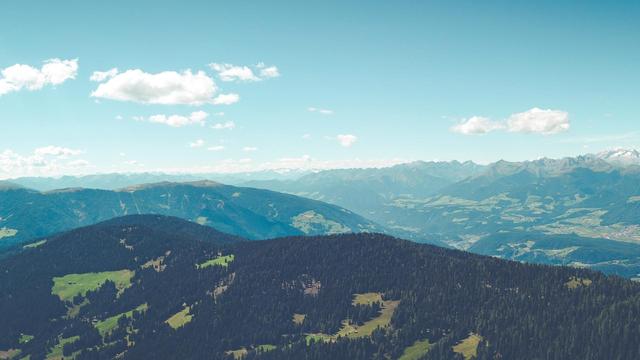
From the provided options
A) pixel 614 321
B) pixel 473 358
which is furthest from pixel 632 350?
pixel 473 358

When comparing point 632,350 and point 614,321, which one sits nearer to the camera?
point 632,350

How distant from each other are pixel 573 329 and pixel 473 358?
39.7 metres

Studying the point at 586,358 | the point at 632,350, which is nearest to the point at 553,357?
the point at 586,358

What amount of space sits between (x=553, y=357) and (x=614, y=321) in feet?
95.2

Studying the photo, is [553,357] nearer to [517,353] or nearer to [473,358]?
[517,353]

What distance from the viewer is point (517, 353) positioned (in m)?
197

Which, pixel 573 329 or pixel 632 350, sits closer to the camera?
pixel 632 350

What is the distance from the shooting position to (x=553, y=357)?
7431 inches

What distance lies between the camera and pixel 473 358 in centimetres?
19625

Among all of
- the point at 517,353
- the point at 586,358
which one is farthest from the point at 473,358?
the point at 586,358

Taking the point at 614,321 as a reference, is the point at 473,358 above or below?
below

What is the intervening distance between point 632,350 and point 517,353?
123ft

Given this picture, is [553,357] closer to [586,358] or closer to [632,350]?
[586,358]

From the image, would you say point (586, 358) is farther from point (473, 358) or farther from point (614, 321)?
point (473, 358)
